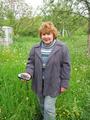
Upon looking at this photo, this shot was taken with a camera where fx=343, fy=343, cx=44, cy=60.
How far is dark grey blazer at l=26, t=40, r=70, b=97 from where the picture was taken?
432 cm

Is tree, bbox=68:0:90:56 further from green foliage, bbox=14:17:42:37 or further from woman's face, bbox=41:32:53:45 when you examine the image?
green foliage, bbox=14:17:42:37

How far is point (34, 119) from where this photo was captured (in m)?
4.99

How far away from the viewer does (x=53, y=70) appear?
434cm

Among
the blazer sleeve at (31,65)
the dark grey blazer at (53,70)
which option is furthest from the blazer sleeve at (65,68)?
the blazer sleeve at (31,65)

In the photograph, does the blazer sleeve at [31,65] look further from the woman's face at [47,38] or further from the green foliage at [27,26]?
the green foliage at [27,26]

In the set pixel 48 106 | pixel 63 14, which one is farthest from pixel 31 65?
pixel 63 14

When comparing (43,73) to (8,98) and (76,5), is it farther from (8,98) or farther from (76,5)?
(76,5)

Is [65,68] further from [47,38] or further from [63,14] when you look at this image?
[63,14]

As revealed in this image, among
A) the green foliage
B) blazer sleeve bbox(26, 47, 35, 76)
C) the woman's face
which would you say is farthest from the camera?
the green foliage

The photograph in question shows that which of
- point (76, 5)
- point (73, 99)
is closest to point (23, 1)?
point (76, 5)

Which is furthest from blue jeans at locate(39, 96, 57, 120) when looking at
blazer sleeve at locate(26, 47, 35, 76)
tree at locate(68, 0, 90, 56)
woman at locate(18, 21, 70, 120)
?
tree at locate(68, 0, 90, 56)

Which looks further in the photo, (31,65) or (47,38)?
(31,65)

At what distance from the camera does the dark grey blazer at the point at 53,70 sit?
4320 millimetres

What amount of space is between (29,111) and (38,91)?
2.00 ft
